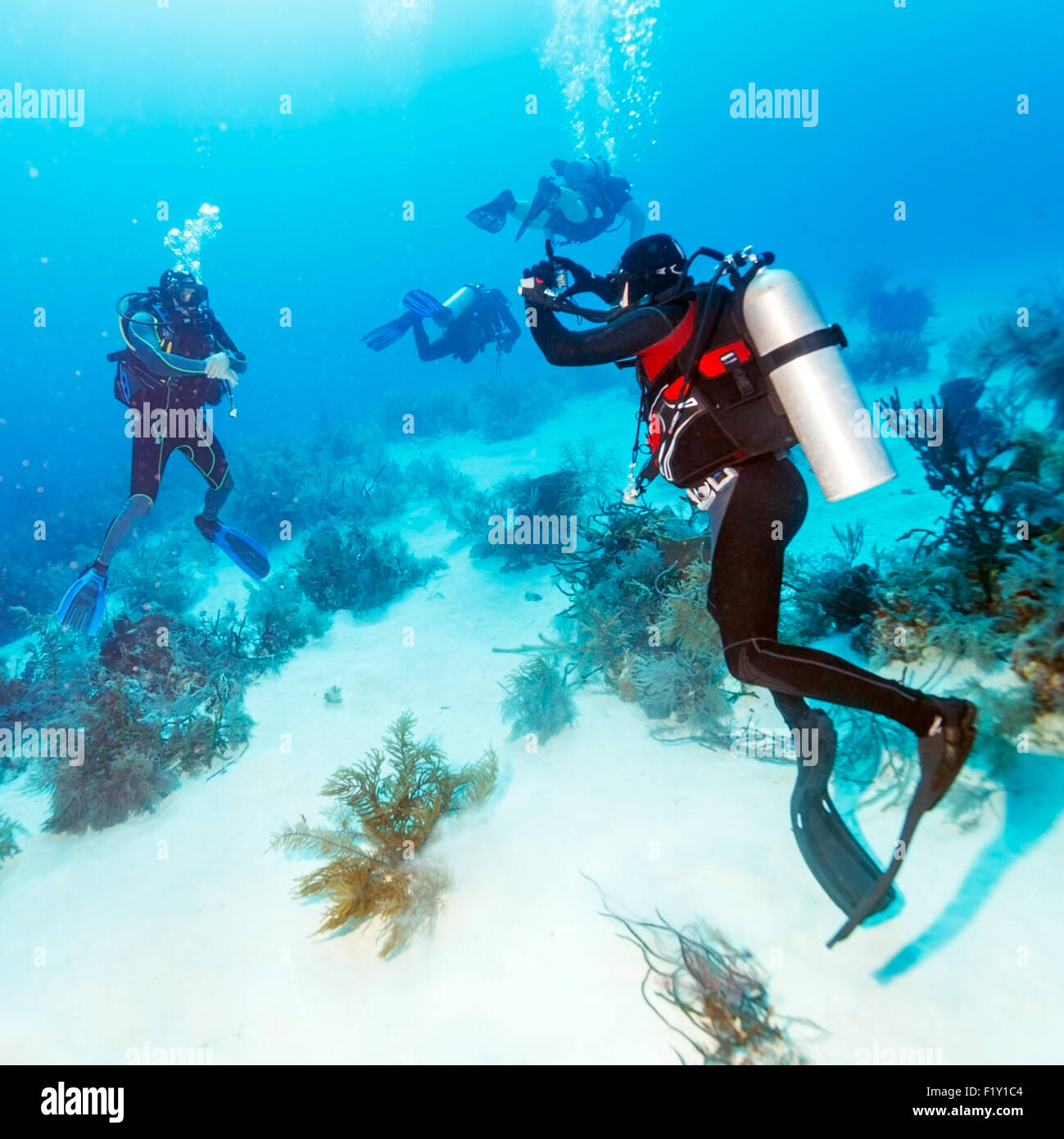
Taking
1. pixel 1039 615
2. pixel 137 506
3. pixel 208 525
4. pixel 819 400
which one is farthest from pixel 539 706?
pixel 137 506

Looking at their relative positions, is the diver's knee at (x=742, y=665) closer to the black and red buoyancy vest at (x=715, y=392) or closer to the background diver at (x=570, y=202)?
the black and red buoyancy vest at (x=715, y=392)

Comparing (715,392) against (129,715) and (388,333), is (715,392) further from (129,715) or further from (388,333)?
(388,333)

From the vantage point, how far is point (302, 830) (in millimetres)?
3961

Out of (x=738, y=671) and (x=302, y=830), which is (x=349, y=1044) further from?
(x=738, y=671)

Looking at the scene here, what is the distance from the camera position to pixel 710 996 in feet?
8.52

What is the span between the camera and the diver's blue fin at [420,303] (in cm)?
917

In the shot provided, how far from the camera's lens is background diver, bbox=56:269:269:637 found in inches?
272

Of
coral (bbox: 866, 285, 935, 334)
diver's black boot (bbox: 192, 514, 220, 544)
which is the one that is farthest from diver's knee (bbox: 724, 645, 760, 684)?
coral (bbox: 866, 285, 935, 334)

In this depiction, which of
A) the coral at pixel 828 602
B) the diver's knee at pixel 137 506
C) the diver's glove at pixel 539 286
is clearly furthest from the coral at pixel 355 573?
the diver's glove at pixel 539 286

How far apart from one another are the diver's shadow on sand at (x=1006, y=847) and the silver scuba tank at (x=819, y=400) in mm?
2057

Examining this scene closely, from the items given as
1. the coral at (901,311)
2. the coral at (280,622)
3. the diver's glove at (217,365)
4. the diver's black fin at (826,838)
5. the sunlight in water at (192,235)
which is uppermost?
the sunlight in water at (192,235)

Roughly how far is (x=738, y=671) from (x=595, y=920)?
1.67m

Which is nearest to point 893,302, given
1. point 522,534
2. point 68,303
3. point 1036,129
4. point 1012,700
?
point 522,534

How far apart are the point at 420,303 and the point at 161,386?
4198mm
